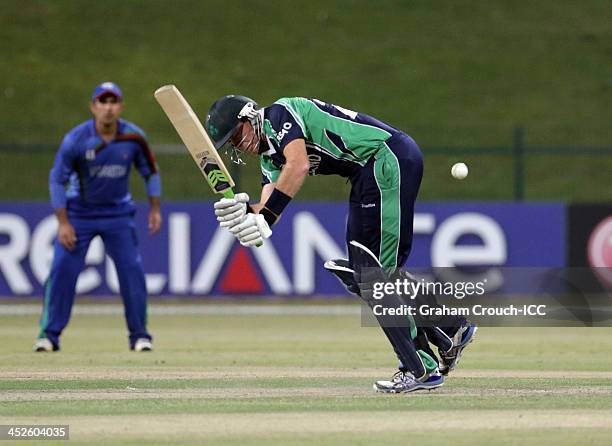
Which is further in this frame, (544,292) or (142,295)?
(544,292)

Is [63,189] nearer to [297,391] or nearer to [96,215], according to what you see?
[96,215]

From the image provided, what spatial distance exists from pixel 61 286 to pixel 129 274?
62 cm

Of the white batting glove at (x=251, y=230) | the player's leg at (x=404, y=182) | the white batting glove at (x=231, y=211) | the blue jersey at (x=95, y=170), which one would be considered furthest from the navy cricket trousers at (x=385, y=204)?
the blue jersey at (x=95, y=170)

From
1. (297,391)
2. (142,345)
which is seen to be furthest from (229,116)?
(142,345)

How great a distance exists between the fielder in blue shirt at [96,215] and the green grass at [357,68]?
12.1 meters

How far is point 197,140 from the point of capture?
9.09 m

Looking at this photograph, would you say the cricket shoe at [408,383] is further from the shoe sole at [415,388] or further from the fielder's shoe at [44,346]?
the fielder's shoe at [44,346]

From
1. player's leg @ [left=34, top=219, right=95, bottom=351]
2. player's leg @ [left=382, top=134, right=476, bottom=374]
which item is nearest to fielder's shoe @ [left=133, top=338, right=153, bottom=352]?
player's leg @ [left=34, top=219, right=95, bottom=351]

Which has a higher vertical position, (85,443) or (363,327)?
(85,443)

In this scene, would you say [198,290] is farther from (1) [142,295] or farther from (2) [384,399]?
(2) [384,399]

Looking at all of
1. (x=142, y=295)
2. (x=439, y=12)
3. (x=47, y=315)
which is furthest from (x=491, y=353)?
(x=439, y=12)

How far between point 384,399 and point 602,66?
24101 millimetres

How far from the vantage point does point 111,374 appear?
10641 millimetres

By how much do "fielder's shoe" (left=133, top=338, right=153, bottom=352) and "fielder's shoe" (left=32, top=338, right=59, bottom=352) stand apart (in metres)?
0.72
